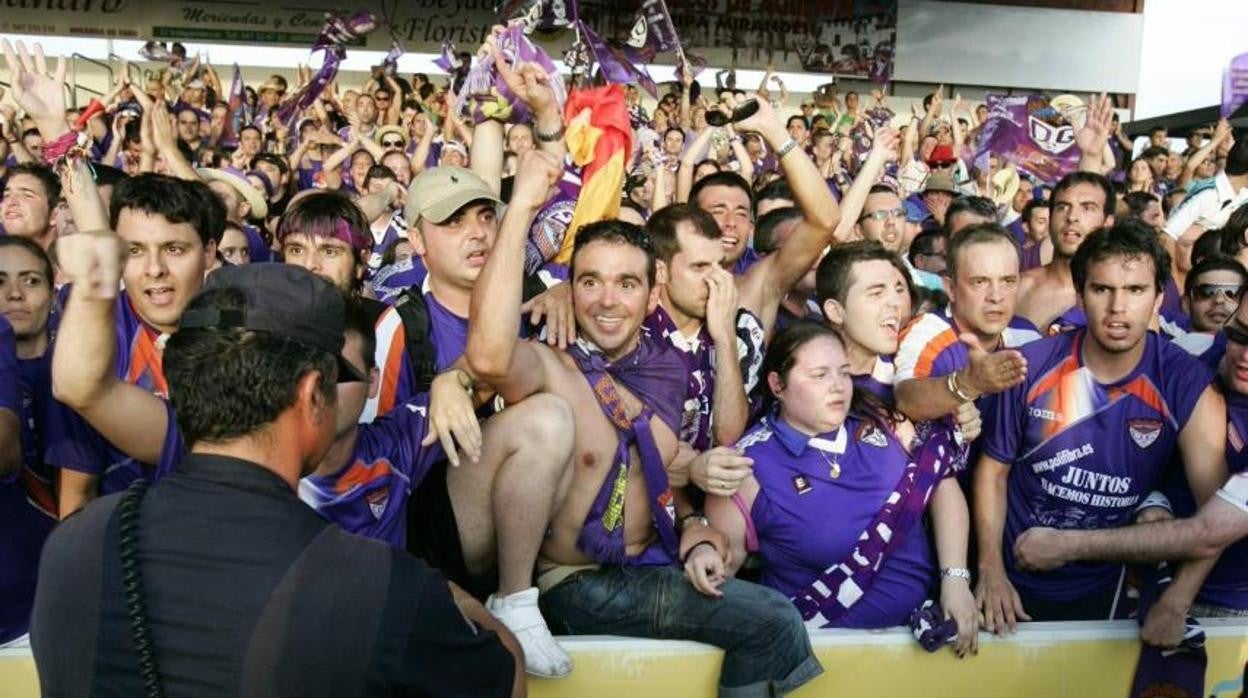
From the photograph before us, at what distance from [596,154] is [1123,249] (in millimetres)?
2169

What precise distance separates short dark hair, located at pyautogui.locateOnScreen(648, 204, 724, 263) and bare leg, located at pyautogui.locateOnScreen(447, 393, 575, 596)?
3.66ft

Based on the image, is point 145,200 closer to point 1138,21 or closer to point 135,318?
point 135,318

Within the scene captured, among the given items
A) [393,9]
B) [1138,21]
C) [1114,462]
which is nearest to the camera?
[1114,462]

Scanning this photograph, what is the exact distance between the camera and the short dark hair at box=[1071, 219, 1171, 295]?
3.40 m

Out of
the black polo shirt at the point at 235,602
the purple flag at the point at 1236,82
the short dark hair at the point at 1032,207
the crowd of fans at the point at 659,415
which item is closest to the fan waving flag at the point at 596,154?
the crowd of fans at the point at 659,415

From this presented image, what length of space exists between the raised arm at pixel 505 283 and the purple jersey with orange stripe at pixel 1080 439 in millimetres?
1628

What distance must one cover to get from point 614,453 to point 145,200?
1.51 m

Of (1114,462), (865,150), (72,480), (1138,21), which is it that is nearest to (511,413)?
(72,480)

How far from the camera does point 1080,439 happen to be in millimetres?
3236

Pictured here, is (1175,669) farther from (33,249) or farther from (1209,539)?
(33,249)

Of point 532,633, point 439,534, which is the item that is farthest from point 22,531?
point 532,633

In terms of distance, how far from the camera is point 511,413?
276 cm

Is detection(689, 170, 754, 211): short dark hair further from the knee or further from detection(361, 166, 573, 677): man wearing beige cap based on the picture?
the knee

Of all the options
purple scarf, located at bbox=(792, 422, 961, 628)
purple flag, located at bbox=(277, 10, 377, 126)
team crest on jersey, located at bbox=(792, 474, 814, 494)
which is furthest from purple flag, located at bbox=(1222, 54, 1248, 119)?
purple flag, located at bbox=(277, 10, 377, 126)
